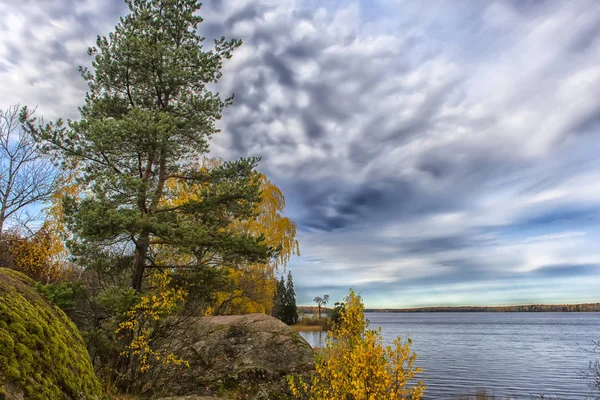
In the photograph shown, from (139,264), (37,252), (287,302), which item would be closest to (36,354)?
(139,264)

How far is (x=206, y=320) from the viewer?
10.8 meters

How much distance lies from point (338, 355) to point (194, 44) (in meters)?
9.50

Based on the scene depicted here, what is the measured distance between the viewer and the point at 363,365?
397cm

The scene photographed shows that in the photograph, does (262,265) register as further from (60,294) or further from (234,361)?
(60,294)

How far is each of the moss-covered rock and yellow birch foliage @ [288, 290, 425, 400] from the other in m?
2.59

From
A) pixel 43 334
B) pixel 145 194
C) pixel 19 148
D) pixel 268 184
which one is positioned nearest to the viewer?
pixel 43 334

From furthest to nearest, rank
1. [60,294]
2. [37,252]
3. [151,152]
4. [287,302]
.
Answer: [287,302], [37,252], [151,152], [60,294]

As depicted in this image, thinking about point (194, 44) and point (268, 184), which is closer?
point (194, 44)

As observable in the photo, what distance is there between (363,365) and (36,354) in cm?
302

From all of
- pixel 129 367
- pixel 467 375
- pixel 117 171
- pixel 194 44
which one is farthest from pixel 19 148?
pixel 467 375

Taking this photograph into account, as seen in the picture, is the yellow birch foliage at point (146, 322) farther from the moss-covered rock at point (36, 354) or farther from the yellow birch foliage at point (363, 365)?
the yellow birch foliage at point (363, 365)

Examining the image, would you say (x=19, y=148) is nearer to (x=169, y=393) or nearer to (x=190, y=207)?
(x=190, y=207)

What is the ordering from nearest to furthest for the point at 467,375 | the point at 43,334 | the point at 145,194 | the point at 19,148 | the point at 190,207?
the point at 43,334 → the point at 145,194 → the point at 190,207 → the point at 19,148 → the point at 467,375

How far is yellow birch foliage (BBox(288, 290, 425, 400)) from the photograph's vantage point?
3939mm
